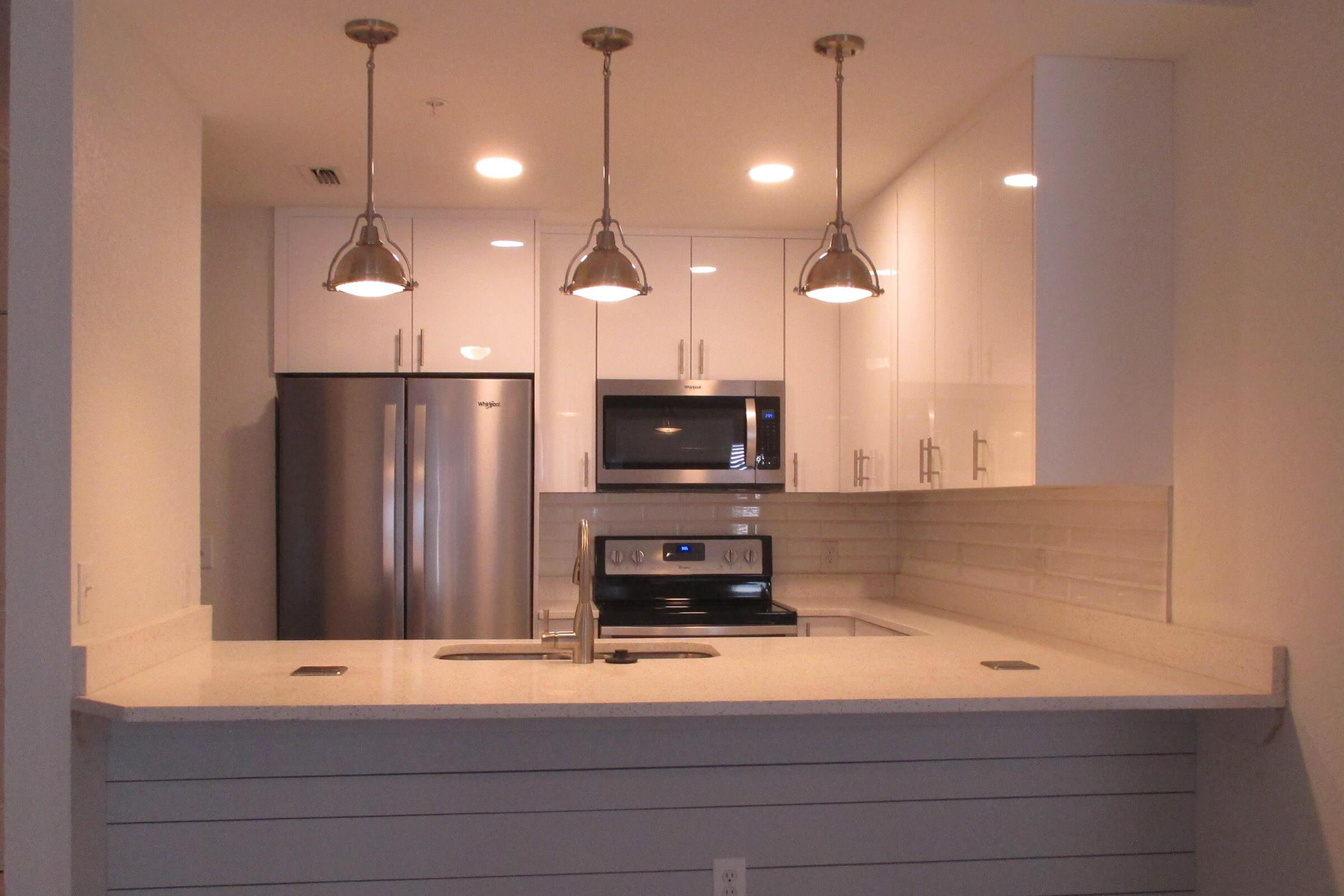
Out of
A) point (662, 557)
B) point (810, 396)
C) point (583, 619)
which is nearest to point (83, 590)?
point (583, 619)

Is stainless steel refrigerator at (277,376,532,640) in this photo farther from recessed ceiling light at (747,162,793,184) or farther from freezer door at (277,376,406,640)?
recessed ceiling light at (747,162,793,184)

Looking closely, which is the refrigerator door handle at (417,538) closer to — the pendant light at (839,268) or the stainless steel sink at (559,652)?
the stainless steel sink at (559,652)

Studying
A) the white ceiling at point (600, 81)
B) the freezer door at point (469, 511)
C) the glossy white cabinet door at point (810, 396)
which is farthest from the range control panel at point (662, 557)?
the white ceiling at point (600, 81)

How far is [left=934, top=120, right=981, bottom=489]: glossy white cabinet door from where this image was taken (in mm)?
2715

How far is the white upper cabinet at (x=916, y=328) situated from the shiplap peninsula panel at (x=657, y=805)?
0.98 m

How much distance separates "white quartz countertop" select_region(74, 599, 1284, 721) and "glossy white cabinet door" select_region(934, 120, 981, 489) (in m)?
0.56

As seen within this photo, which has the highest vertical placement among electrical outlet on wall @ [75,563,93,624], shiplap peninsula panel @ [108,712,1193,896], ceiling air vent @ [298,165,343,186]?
ceiling air vent @ [298,165,343,186]

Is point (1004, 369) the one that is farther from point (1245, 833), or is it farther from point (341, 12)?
point (341, 12)

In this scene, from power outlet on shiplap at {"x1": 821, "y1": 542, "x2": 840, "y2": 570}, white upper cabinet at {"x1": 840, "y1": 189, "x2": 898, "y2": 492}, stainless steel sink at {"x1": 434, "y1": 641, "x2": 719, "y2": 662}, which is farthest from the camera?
power outlet on shiplap at {"x1": 821, "y1": 542, "x2": 840, "y2": 570}

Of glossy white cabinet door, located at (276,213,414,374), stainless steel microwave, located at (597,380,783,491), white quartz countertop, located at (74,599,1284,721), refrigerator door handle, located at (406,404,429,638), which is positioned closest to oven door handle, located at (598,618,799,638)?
stainless steel microwave, located at (597,380,783,491)

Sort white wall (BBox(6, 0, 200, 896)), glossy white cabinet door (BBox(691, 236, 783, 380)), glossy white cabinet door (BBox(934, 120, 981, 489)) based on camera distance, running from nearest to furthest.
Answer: white wall (BBox(6, 0, 200, 896)) < glossy white cabinet door (BBox(934, 120, 981, 489)) < glossy white cabinet door (BBox(691, 236, 783, 380))

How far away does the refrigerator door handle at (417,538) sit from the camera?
358 cm

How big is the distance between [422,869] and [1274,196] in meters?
2.20

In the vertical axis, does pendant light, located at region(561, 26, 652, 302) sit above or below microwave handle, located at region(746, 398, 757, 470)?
above
